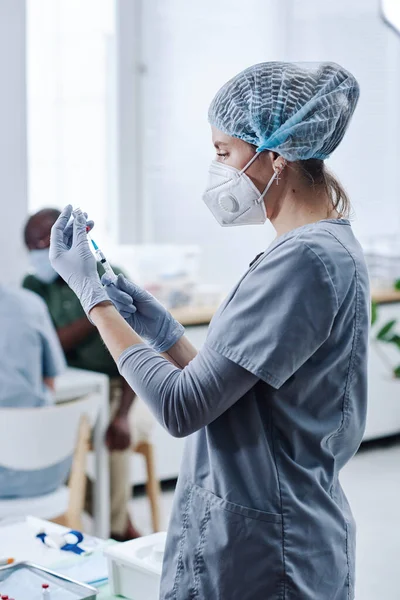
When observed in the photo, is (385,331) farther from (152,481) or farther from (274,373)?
(274,373)

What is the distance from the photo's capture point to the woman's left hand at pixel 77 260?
3.67ft

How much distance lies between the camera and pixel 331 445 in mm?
1087

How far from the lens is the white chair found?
230 centimetres

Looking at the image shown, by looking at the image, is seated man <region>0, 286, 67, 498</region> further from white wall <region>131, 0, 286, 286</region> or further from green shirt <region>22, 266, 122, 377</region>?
white wall <region>131, 0, 286, 286</region>

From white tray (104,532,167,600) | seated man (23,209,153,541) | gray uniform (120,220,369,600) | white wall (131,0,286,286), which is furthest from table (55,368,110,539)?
gray uniform (120,220,369,600)


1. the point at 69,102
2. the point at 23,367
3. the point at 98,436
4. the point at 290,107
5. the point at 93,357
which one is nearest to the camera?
the point at 290,107

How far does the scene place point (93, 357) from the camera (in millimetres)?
3123

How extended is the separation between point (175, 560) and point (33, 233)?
200 cm

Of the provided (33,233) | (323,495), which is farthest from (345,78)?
(33,233)

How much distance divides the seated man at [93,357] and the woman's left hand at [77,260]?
1781 mm

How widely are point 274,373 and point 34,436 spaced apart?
146 centimetres

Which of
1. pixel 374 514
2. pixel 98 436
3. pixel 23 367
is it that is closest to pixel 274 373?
pixel 23 367

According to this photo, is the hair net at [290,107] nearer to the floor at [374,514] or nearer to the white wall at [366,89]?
the floor at [374,514]

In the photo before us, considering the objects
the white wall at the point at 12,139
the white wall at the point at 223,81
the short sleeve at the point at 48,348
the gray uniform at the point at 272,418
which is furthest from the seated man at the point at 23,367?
the white wall at the point at 223,81
